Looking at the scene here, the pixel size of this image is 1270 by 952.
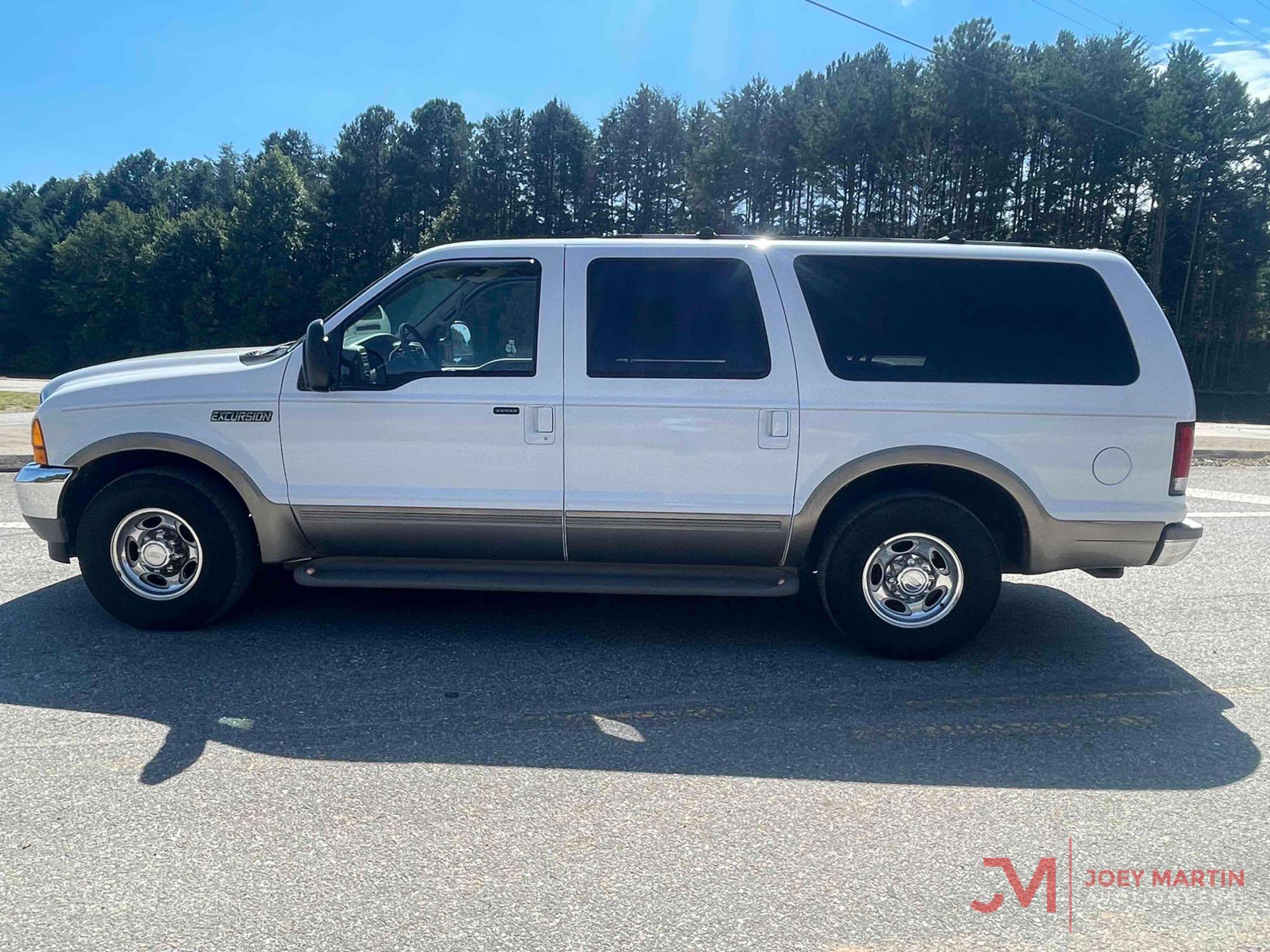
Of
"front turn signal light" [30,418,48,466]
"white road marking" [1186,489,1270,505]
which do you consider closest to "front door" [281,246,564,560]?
"front turn signal light" [30,418,48,466]

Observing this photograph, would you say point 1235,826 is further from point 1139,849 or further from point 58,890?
point 58,890

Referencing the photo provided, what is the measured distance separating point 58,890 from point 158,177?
5390 inches

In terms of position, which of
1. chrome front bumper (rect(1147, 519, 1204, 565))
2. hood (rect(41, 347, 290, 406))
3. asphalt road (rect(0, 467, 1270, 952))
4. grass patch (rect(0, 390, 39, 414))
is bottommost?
asphalt road (rect(0, 467, 1270, 952))

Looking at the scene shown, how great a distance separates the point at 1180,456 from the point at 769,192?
54.7m

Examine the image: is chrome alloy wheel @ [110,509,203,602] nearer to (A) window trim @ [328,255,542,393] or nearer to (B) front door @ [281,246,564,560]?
(B) front door @ [281,246,564,560]

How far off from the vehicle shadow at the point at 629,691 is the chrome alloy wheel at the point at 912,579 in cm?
27

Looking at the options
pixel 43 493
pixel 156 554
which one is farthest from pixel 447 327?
pixel 43 493

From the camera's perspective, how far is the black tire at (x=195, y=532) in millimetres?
5227

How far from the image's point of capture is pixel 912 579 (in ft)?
16.8

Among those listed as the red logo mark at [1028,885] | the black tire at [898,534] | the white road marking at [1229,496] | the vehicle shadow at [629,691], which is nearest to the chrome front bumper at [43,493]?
the vehicle shadow at [629,691]

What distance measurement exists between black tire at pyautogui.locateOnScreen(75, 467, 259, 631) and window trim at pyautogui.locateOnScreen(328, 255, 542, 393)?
0.84 metres

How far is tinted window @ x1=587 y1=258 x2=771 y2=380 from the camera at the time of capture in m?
5.04

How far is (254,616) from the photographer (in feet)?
18.7

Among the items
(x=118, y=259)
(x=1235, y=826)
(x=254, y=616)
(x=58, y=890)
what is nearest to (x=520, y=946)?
(x=58, y=890)
